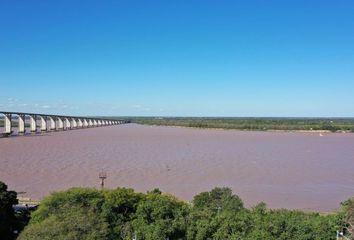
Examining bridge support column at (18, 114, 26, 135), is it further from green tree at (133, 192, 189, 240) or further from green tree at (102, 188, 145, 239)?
green tree at (133, 192, 189, 240)

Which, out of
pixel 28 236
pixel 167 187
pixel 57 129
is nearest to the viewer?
pixel 28 236

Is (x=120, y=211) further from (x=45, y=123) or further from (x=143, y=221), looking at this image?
(x=45, y=123)

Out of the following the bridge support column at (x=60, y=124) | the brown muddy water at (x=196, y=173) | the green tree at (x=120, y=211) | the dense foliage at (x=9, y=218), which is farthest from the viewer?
the bridge support column at (x=60, y=124)

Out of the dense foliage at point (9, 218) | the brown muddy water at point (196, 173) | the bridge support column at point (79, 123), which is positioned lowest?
the brown muddy water at point (196, 173)

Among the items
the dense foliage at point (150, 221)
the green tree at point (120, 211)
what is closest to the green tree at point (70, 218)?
the dense foliage at point (150, 221)

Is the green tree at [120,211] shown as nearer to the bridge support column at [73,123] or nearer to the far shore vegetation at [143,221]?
the far shore vegetation at [143,221]

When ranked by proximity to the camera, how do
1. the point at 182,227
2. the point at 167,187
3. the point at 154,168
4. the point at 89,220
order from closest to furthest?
the point at 89,220, the point at 182,227, the point at 167,187, the point at 154,168

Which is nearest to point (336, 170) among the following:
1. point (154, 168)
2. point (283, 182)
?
point (283, 182)

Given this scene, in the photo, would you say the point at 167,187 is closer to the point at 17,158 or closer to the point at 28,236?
the point at 28,236

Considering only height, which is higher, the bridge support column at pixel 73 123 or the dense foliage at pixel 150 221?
the bridge support column at pixel 73 123
